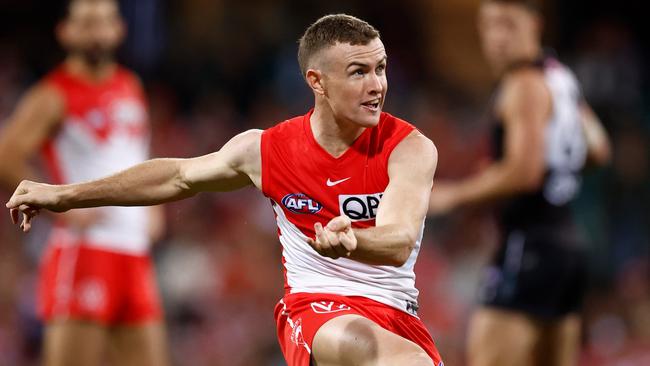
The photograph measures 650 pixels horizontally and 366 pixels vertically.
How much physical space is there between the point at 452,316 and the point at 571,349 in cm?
394

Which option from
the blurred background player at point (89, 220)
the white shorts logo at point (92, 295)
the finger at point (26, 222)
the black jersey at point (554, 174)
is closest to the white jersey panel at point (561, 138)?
the black jersey at point (554, 174)

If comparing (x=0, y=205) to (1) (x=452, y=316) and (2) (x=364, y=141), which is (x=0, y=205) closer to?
(1) (x=452, y=316)

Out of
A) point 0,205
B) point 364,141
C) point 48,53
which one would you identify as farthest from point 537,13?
point 48,53

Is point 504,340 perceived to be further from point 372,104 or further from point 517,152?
point 372,104

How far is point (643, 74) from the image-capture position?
12852 millimetres

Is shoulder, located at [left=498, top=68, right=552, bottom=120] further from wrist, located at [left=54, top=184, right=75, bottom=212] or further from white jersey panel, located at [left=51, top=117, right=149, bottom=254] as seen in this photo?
wrist, located at [left=54, top=184, right=75, bottom=212]

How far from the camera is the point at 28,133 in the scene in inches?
284

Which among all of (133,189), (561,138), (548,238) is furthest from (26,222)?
(561,138)

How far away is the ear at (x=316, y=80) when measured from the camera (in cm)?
468

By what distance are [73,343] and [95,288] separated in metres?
0.36

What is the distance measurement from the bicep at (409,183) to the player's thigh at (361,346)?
43 centimetres

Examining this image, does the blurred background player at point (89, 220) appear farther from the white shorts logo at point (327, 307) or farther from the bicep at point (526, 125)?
the white shorts logo at point (327, 307)

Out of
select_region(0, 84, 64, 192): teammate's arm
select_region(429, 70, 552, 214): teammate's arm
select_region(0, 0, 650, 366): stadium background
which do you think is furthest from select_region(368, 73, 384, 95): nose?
select_region(0, 0, 650, 366): stadium background

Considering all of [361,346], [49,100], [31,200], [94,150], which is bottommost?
[361,346]
